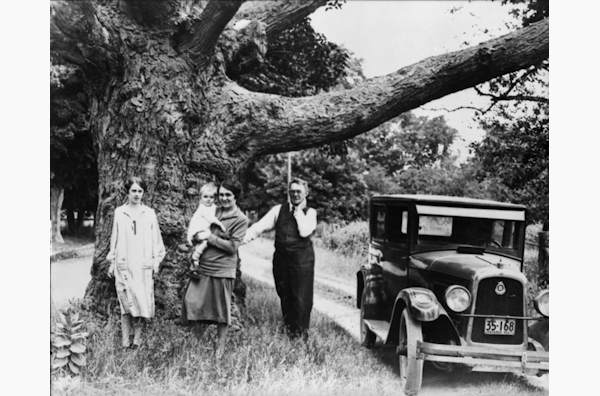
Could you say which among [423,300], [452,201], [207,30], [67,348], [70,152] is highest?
[207,30]

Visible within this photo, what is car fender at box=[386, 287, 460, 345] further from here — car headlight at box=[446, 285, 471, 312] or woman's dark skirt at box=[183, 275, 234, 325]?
woman's dark skirt at box=[183, 275, 234, 325]

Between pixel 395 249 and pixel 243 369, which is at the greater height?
pixel 395 249

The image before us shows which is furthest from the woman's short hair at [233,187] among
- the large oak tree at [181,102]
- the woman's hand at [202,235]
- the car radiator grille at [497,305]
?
the car radiator grille at [497,305]

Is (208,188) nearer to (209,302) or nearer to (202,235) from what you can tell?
(202,235)

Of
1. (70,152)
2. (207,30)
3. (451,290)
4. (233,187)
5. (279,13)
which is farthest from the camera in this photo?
(279,13)

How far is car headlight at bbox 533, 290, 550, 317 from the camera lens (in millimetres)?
4328

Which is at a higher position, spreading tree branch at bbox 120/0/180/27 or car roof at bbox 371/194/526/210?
spreading tree branch at bbox 120/0/180/27

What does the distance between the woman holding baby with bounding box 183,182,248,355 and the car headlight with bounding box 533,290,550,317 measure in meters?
2.47

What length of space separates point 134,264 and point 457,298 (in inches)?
105

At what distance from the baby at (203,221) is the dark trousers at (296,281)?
0.64m

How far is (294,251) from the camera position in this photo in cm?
471

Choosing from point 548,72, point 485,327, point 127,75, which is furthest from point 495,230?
point 127,75

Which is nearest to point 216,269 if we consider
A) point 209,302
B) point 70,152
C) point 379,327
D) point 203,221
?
point 209,302

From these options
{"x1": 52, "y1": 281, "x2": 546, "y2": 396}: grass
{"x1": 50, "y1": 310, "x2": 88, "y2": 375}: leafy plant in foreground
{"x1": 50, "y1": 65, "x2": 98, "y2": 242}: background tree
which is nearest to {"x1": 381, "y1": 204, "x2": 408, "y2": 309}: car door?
{"x1": 52, "y1": 281, "x2": 546, "y2": 396}: grass
